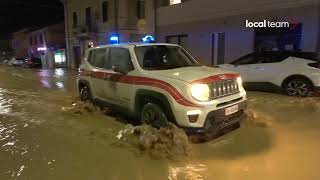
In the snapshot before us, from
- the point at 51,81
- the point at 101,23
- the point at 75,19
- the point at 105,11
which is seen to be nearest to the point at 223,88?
the point at 51,81

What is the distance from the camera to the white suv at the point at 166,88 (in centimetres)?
539

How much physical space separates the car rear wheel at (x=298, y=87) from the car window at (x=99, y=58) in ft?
20.3

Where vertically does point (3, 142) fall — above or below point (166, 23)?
below

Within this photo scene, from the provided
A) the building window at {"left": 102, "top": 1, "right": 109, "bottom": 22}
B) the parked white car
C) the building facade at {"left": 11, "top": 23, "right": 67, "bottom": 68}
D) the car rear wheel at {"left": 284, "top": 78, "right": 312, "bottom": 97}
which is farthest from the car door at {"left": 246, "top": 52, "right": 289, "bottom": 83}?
the building facade at {"left": 11, "top": 23, "right": 67, "bottom": 68}

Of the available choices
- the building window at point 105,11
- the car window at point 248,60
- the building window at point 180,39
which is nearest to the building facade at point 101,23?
the building window at point 105,11

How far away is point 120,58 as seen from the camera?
6934 mm

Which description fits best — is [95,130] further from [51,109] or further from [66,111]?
[51,109]

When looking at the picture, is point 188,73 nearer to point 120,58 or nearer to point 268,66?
point 120,58

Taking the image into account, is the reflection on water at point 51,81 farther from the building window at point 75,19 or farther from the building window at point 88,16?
the building window at point 75,19

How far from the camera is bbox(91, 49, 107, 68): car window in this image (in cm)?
758

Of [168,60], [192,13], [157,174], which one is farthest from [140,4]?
[157,174]

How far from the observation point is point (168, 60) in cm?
675

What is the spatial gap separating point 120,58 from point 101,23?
2372 cm

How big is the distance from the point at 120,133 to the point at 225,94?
7.37ft
